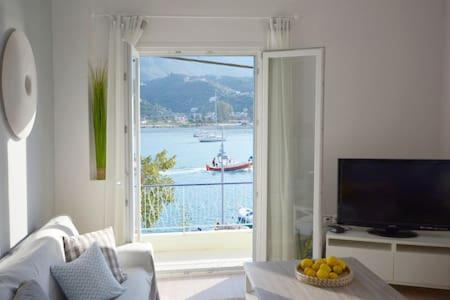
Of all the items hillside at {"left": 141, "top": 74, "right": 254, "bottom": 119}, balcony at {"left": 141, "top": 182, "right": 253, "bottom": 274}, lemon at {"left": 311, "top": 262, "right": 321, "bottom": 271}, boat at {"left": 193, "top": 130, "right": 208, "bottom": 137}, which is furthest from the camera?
boat at {"left": 193, "top": 130, "right": 208, "bottom": 137}

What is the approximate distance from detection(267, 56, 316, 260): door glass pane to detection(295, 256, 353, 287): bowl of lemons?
1.31m

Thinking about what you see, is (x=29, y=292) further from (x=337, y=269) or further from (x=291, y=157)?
(x=291, y=157)

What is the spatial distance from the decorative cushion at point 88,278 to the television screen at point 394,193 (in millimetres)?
2363

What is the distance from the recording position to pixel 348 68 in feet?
14.1

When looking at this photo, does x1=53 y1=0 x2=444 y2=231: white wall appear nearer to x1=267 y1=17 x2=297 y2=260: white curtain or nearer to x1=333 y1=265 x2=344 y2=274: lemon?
x1=267 y1=17 x2=297 y2=260: white curtain

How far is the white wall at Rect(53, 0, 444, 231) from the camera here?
4.04m

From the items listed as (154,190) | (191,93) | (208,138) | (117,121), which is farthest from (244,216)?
(117,121)

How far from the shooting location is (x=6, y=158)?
2.73 meters

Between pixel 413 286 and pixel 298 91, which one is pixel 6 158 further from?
pixel 413 286

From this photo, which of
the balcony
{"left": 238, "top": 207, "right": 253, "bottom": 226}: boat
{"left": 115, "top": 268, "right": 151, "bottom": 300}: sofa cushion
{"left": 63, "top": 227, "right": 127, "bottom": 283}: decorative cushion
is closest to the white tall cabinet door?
the balcony

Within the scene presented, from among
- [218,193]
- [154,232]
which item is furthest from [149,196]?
[218,193]

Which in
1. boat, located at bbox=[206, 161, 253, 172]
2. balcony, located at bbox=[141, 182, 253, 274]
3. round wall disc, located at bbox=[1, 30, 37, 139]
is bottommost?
balcony, located at bbox=[141, 182, 253, 274]

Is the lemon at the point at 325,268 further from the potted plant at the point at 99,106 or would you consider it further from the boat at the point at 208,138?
the boat at the point at 208,138

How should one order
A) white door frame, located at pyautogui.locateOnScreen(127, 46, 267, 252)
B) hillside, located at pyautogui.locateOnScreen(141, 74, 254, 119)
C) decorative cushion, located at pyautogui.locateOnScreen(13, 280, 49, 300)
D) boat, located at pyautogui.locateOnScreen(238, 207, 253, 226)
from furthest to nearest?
hillside, located at pyautogui.locateOnScreen(141, 74, 254, 119) < boat, located at pyautogui.locateOnScreen(238, 207, 253, 226) < white door frame, located at pyautogui.locateOnScreen(127, 46, 267, 252) < decorative cushion, located at pyautogui.locateOnScreen(13, 280, 49, 300)
